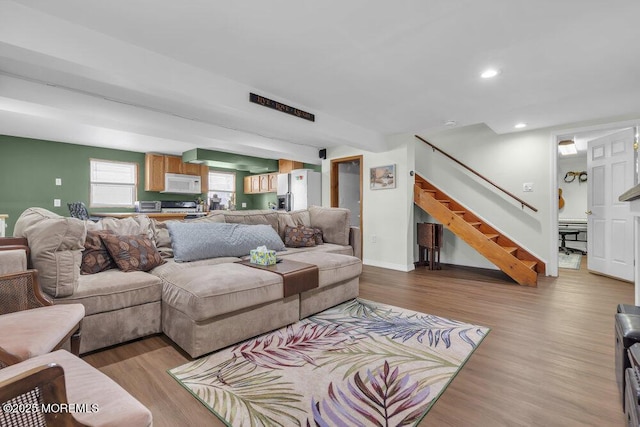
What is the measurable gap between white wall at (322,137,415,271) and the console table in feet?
8.47

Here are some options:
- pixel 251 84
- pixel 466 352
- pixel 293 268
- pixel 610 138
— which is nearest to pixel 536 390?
pixel 466 352

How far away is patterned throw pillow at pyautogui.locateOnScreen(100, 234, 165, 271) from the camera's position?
7.97ft

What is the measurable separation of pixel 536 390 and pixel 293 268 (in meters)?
1.81

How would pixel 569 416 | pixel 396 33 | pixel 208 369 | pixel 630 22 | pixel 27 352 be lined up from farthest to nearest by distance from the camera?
pixel 396 33 < pixel 630 22 < pixel 208 369 < pixel 569 416 < pixel 27 352

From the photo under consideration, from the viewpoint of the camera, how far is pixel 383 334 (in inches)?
92.9

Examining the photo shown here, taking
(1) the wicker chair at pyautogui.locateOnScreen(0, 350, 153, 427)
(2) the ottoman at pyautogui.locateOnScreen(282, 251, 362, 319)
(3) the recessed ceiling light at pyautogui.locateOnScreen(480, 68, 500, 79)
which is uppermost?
(3) the recessed ceiling light at pyautogui.locateOnScreen(480, 68, 500, 79)

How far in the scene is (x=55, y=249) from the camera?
6.23 feet

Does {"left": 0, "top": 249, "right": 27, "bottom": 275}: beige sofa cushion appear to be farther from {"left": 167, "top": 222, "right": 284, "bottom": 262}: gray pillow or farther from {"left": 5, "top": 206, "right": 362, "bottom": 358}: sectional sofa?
{"left": 167, "top": 222, "right": 284, "bottom": 262}: gray pillow

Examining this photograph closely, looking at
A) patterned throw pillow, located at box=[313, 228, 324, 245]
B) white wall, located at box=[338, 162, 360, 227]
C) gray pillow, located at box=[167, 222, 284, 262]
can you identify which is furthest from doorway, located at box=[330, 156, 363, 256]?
gray pillow, located at box=[167, 222, 284, 262]

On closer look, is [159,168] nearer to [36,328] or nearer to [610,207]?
[36,328]

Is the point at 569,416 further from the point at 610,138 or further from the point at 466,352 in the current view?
the point at 610,138

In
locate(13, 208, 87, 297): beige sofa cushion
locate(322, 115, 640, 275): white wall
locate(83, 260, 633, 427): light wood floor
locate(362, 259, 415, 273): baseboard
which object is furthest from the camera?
locate(362, 259, 415, 273): baseboard

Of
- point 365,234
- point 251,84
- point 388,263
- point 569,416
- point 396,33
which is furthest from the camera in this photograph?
point 365,234

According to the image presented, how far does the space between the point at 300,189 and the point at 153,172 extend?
324 centimetres
